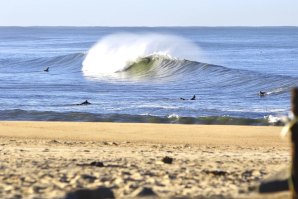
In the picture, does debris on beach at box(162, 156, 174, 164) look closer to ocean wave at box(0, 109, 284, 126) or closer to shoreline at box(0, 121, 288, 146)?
shoreline at box(0, 121, 288, 146)

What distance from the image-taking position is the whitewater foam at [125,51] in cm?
5278

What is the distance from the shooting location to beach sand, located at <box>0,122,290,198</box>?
10473 mm

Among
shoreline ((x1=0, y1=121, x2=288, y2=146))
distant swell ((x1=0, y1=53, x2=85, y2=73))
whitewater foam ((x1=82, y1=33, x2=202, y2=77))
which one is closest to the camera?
shoreline ((x1=0, y1=121, x2=288, y2=146))

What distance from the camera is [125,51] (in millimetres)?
57219

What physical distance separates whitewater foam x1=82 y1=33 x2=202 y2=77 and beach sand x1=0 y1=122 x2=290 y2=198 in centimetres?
2761

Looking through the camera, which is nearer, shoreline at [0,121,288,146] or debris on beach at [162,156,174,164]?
debris on beach at [162,156,174,164]

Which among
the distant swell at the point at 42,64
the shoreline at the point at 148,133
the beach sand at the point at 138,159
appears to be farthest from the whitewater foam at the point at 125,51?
the beach sand at the point at 138,159

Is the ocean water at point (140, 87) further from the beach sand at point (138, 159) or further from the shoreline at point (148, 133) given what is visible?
the beach sand at point (138, 159)

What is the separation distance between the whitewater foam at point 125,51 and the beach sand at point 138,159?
2761 centimetres

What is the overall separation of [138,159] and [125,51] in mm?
43971

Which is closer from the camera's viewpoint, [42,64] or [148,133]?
[148,133]

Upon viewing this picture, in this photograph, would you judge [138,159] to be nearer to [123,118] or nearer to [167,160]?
[167,160]

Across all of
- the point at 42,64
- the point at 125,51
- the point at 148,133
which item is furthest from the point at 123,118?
the point at 42,64

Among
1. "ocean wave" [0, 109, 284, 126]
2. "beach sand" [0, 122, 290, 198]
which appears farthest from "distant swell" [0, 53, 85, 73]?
"beach sand" [0, 122, 290, 198]
